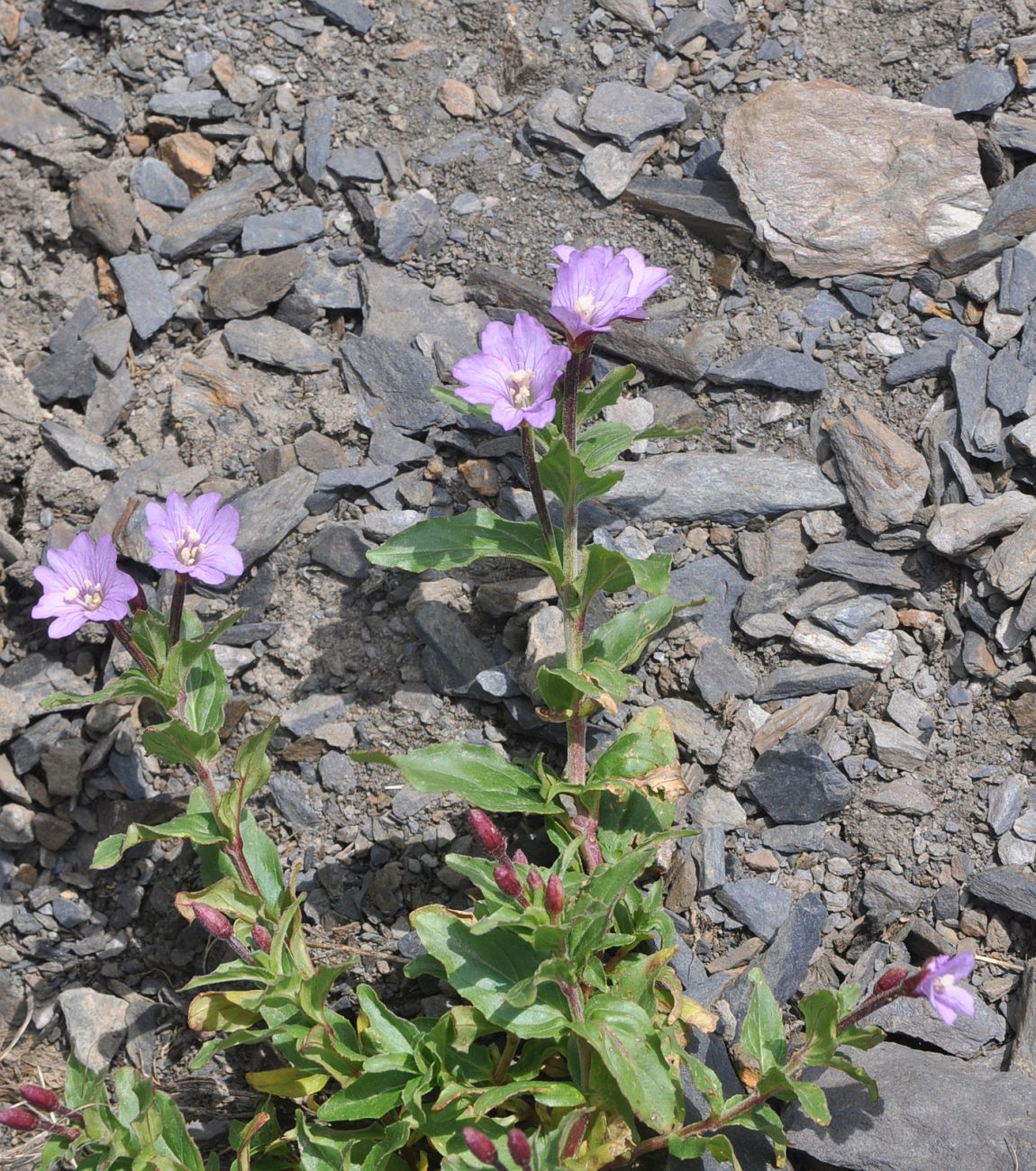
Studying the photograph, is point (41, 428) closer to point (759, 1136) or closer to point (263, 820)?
point (263, 820)

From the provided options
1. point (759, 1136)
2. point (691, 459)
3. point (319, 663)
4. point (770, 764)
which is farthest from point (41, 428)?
point (759, 1136)

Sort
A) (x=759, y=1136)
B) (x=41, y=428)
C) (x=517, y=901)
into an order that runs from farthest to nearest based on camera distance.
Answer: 1. (x=41, y=428)
2. (x=759, y=1136)
3. (x=517, y=901)

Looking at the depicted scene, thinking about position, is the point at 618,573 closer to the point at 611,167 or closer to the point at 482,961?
the point at 482,961

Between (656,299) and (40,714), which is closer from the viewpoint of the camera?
(40,714)

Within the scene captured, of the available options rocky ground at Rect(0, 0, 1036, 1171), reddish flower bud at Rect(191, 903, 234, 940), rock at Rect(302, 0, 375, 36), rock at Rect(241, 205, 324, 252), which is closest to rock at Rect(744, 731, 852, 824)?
rocky ground at Rect(0, 0, 1036, 1171)

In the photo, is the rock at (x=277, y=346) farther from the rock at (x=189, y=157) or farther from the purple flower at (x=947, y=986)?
the purple flower at (x=947, y=986)

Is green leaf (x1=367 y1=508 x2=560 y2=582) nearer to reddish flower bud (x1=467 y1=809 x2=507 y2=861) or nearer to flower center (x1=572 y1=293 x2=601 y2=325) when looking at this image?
flower center (x1=572 y1=293 x2=601 y2=325)

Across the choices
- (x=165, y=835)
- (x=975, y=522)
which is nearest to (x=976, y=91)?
(x=975, y=522)

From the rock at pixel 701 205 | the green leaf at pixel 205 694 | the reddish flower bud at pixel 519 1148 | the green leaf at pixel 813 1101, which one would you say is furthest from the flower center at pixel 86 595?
the rock at pixel 701 205
